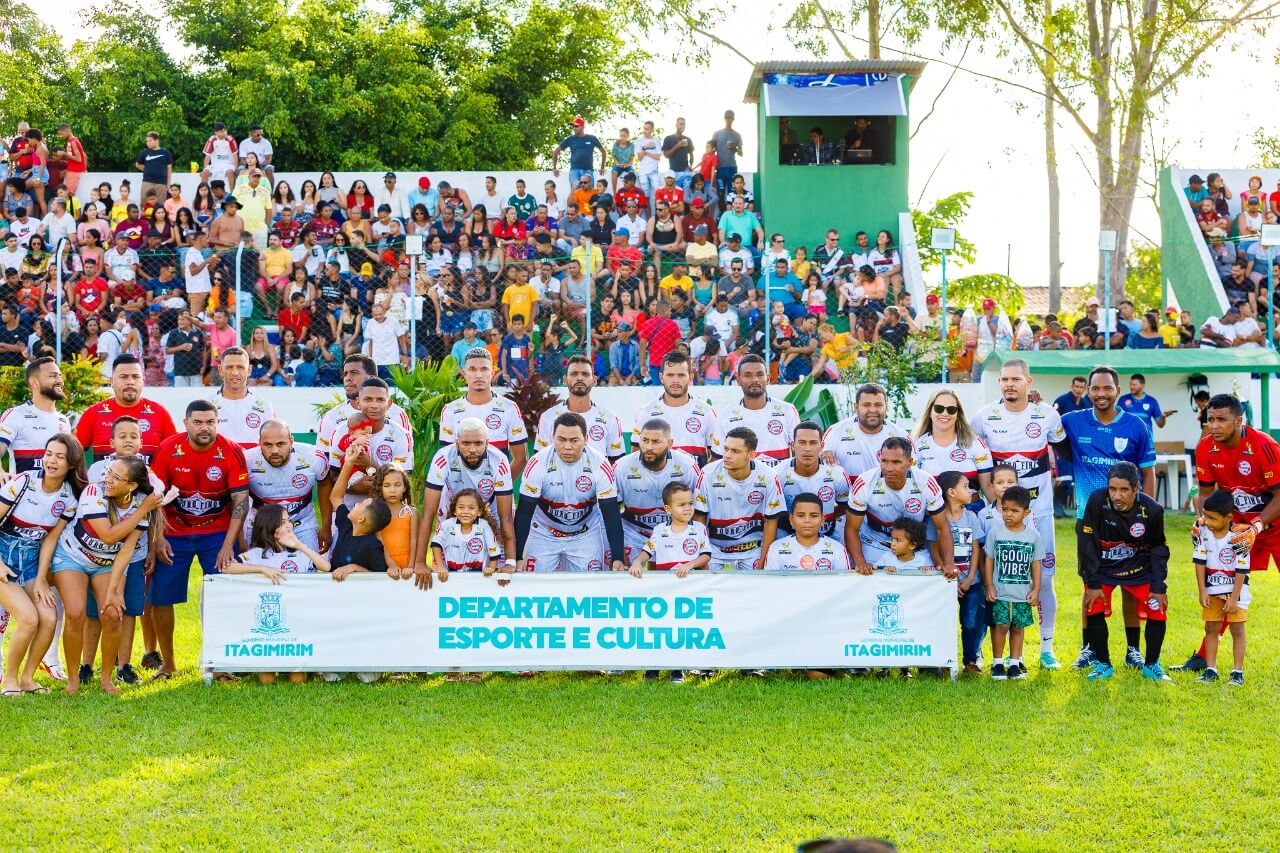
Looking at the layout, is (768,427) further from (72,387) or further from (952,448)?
(72,387)

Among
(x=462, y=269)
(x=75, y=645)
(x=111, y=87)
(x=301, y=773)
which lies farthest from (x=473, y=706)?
(x=111, y=87)

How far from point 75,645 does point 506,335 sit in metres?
9.11

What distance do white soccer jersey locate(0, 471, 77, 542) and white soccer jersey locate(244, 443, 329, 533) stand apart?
1.28 m

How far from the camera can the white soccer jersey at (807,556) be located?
917cm

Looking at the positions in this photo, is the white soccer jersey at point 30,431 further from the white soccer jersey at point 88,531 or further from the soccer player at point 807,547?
the soccer player at point 807,547

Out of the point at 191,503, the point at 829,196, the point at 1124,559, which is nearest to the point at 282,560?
the point at 191,503

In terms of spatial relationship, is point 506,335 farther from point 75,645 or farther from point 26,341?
point 75,645

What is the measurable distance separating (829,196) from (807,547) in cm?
1445

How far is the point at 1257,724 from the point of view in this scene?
7.72 m

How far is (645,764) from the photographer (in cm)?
696

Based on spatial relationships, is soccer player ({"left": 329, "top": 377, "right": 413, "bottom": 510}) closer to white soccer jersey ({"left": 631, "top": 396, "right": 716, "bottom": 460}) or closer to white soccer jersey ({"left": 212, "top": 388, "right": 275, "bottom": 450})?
white soccer jersey ({"left": 212, "top": 388, "right": 275, "bottom": 450})

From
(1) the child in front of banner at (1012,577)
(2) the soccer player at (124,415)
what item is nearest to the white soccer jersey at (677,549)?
(1) the child in front of banner at (1012,577)

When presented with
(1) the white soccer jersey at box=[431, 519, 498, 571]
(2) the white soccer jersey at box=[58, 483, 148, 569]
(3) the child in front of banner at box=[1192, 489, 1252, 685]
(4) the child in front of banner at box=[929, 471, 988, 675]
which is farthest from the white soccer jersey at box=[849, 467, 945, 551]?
(2) the white soccer jersey at box=[58, 483, 148, 569]

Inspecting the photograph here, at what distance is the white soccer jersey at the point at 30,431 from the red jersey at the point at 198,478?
1.29 metres
